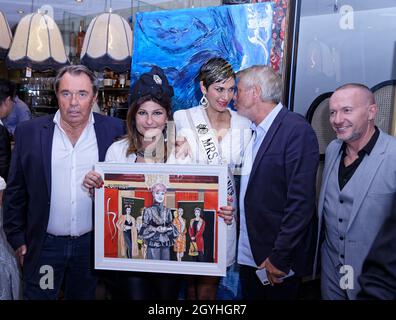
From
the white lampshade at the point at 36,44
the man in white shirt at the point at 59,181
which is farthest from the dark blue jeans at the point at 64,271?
the white lampshade at the point at 36,44

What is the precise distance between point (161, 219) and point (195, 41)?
2.37ft

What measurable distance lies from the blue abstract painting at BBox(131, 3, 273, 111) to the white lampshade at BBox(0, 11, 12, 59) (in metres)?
0.53

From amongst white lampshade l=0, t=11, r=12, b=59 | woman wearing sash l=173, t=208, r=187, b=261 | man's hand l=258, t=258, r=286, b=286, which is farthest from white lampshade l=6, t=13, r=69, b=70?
man's hand l=258, t=258, r=286, b=286

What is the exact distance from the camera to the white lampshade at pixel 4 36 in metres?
1.70

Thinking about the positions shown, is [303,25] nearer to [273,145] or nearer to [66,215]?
[273,145]

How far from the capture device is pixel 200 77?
5.26 ft

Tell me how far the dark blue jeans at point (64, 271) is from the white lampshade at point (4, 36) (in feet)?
2.64

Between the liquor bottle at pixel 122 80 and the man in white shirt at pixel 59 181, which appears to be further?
the liquor bottle at pixel 122 80

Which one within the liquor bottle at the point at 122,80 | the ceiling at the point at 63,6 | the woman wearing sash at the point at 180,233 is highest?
the ceiling at the point at 63,6

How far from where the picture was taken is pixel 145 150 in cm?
147

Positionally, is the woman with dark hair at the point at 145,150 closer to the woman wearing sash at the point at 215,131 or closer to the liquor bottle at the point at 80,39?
the woman wearing sash at the point at 215,131

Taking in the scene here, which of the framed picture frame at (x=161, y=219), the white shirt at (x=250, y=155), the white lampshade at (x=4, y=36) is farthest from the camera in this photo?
the white lampshade at (x=4, y=36)

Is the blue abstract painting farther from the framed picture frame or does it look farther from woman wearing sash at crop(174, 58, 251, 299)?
the framed picture frame
